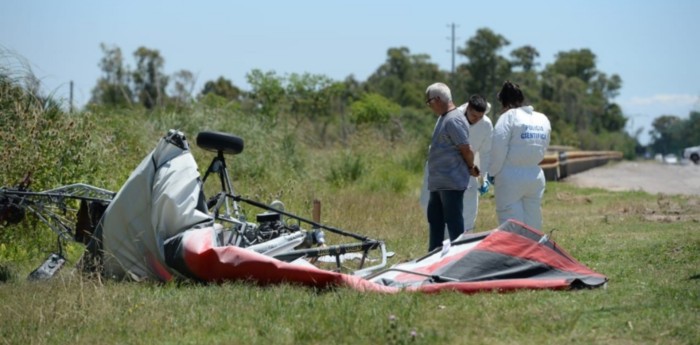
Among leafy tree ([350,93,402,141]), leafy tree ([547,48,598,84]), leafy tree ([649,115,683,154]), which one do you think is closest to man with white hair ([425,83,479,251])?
leafy tree ([350,93,402,141])

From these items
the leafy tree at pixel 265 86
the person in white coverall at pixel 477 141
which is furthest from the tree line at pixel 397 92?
the person in white coverall at pixel 477 141

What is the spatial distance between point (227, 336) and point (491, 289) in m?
2.25

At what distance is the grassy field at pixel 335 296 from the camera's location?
264 inches

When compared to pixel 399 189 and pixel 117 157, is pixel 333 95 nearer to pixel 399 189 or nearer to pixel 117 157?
pixel 399 189

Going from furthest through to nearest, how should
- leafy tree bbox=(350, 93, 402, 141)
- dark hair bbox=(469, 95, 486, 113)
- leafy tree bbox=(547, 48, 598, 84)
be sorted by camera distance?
leafy tree bbox=(547, 48, 598, 84) < leafy tree bbox=(350, 93, 402, 141) < dark hair bbox=(469, 95, 486, 113)


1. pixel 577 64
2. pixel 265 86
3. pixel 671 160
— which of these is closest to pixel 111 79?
pixel 265 86

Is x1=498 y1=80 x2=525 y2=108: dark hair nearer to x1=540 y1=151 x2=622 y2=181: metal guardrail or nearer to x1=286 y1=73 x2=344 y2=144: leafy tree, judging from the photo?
x1=540 y1=151 x2=622 y2=181: metal guardrail

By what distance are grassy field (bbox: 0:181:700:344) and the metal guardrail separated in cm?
1989

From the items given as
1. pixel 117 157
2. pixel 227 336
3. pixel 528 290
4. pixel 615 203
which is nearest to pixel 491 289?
pixel 528 290

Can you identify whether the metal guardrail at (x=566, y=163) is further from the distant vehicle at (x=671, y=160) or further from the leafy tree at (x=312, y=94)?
the distant vehicle at (x=671, y=160)

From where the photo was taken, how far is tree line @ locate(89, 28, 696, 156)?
34.3 meters

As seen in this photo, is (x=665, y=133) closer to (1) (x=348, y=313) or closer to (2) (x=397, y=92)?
(2) (x=397, y=92)

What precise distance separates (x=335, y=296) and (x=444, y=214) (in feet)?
9.91

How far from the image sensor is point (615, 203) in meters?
19.4
